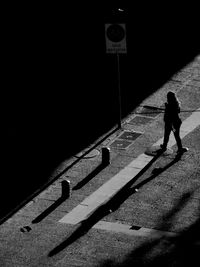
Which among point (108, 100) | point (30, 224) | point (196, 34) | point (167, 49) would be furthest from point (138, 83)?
point (30, 224)

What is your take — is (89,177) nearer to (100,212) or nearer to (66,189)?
(66,189)

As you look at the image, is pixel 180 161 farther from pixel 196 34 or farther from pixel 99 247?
pixel 196 34

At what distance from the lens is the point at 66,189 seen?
1961 cm

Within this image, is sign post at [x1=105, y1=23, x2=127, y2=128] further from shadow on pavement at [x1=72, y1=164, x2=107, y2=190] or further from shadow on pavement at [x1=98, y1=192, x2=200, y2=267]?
shadow on pavement at [x1=98, y1=192, x2=200, y2=267]

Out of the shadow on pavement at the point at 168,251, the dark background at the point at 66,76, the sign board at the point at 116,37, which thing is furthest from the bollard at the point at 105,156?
the shadow on pavement at the point at 168,251

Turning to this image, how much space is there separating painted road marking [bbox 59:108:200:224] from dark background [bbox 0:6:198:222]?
60.7 inches

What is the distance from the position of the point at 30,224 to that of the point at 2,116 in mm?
7162

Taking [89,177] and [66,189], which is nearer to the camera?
[66,189]

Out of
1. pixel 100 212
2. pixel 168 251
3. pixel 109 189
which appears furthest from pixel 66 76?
pixel 168 251

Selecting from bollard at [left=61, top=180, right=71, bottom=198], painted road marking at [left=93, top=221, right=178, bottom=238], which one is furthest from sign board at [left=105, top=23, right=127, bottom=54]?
painted road marking at [left=93, top=221, right=178, bottom=238]

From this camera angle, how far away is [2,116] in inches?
985

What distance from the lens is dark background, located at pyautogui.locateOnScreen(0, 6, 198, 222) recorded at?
22266 mm

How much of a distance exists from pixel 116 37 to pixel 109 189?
17.0ft

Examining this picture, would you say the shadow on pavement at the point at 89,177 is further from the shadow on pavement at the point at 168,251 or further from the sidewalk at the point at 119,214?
the shadow on pavement at the point at 168,251
